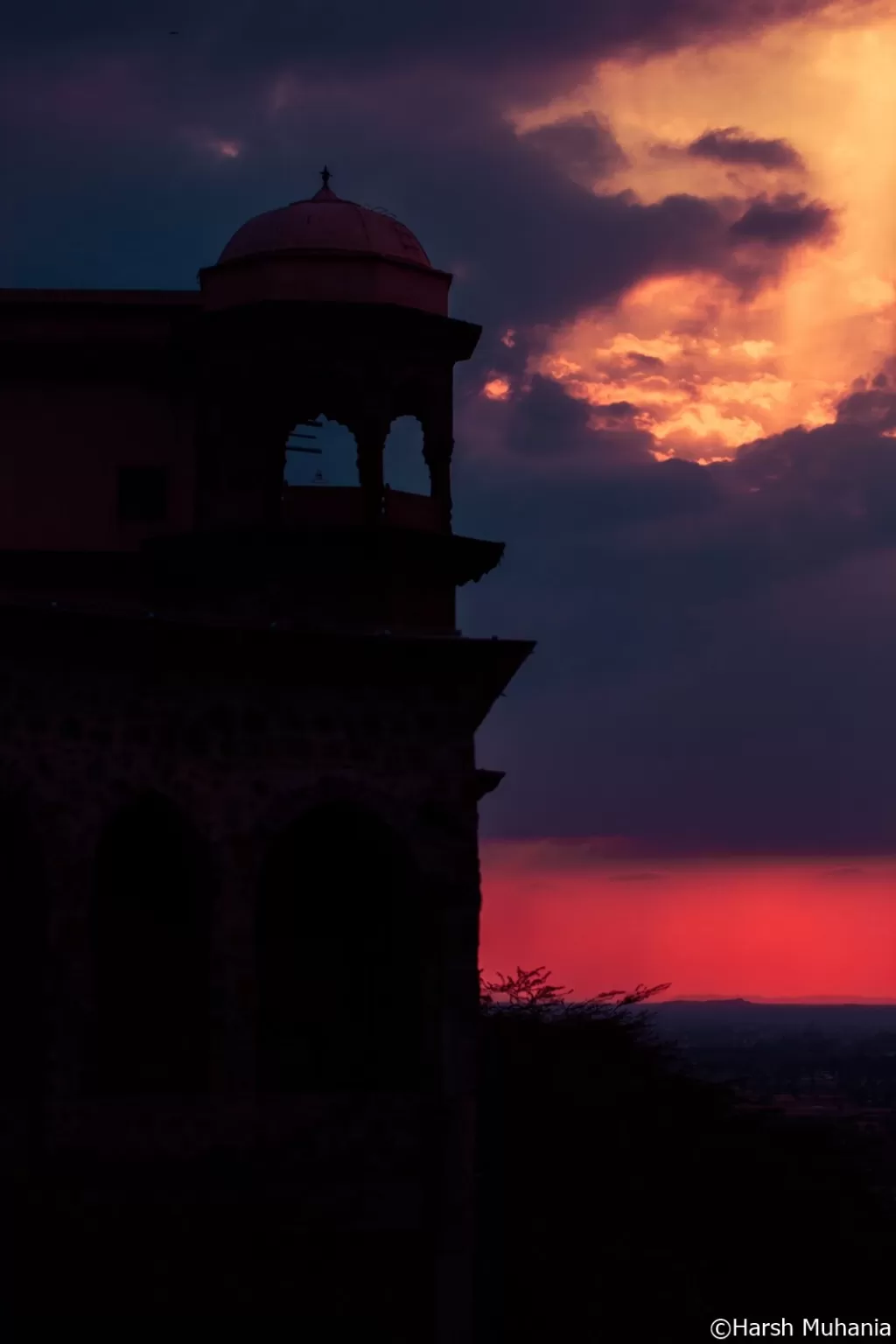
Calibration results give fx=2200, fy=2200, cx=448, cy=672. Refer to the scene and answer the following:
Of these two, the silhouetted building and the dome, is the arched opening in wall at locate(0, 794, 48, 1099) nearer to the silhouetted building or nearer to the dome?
the silhouetted building

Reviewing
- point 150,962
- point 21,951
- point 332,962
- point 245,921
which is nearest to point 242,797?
point 245,921

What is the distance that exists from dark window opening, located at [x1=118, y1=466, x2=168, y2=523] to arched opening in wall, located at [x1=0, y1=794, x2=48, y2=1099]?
5539 mm

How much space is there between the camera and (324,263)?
24609 millimetres

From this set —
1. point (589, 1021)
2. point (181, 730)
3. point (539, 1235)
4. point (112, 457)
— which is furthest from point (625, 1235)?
point (112, 457)

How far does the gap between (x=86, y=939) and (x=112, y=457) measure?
7.01 m

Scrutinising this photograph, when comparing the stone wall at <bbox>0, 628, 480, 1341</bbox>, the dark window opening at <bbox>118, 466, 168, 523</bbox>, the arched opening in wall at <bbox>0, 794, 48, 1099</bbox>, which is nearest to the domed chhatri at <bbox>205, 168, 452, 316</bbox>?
the dark window opening at <bbox>118, 466, 168, 523</bbox>

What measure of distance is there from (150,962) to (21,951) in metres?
2.09

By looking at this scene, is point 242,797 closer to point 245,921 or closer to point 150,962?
point 245,921

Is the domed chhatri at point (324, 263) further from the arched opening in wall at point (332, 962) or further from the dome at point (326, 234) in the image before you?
the arched opening in wall at point (332, 962)

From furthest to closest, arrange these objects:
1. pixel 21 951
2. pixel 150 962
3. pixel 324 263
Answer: pixel 324 263
pixel 150 962
pixel 21 951

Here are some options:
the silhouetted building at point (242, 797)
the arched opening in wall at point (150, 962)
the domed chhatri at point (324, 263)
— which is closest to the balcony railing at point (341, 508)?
the silhouetted building at point (242, 797)

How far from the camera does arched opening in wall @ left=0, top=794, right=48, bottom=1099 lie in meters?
20.0

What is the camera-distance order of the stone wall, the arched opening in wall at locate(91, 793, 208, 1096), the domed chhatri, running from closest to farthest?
the stone wall, the arched opening in wall at locate(91, 793, 208, 1096), the domed chhatri

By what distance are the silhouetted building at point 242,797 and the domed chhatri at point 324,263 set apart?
0.04 meters
